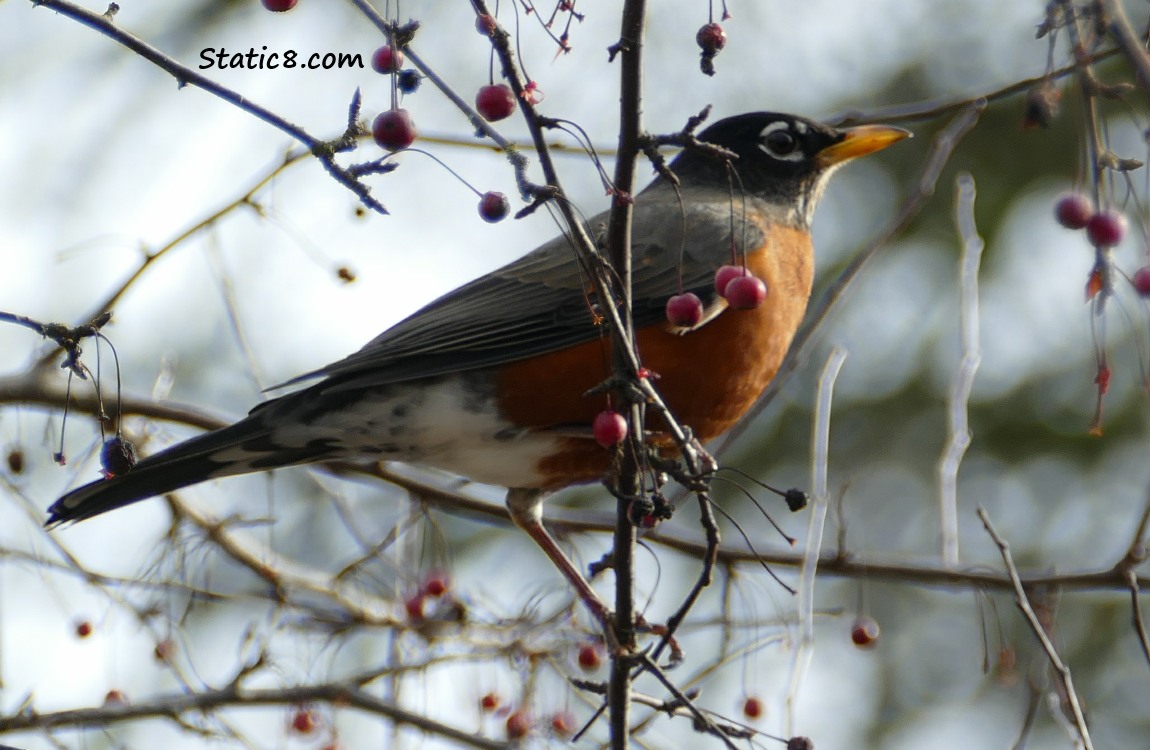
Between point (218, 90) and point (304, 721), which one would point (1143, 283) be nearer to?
point (218, 90)

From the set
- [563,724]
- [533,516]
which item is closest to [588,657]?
[563,724]

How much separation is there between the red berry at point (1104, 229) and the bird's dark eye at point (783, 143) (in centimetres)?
283

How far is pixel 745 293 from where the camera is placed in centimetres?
238

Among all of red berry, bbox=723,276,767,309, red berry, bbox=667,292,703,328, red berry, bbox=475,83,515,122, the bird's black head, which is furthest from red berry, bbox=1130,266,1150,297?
the bird's black head

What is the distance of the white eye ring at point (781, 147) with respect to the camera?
4527 mm

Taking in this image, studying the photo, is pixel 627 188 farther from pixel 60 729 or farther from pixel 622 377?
pixel 60 729

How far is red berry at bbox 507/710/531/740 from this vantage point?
3498 millimetres

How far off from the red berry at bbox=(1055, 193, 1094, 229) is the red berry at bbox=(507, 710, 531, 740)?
2143 millimetres

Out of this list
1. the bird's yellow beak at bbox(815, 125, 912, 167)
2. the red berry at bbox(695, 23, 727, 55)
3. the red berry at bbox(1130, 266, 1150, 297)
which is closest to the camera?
the red berry at bbox(1130, 266, 1150, 297)

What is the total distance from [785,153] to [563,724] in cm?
217

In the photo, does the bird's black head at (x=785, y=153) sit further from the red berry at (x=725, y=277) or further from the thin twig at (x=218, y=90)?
the thin twig at (x=218, y=90)

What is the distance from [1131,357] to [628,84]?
7.78 meters

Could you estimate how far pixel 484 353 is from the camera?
3529 millimetres

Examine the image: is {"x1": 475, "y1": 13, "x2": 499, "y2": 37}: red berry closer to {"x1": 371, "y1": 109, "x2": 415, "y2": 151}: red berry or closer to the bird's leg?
{"x1": 371, "y1": 109, "x2": 415, "y2": 151}: red berry
